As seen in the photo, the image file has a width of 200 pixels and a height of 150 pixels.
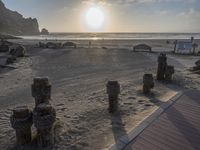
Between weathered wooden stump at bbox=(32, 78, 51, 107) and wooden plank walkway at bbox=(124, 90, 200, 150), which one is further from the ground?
weathered wooden stump at bbox=(32, 78, 51, 107)

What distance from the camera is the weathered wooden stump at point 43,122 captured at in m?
5.24

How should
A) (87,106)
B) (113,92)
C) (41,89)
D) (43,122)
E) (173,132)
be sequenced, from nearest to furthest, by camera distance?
(43,122)
(173,132)
(41,89)
(113,92)
(87,106)

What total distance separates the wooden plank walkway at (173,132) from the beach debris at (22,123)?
2484mm

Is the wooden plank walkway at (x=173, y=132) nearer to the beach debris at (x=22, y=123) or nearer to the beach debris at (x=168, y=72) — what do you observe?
the beach debris at (x=22, y=123)

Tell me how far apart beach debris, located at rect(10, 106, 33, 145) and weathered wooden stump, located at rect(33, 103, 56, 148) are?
33 centimetres

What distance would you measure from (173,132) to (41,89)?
3755 mm

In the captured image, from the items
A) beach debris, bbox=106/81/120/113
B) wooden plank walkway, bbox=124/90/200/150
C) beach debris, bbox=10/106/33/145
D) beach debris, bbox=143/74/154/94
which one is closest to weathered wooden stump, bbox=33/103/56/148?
beach debris, bbox=10/106/33/145

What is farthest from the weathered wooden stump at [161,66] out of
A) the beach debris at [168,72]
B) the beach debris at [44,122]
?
the beach debris at [44,122]

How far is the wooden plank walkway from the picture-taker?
5082 millimetres

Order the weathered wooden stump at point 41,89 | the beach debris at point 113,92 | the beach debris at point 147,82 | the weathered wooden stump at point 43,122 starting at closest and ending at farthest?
the weathered wooden stump at point 43,122 < the weathered wooden stump at point 41,89 < the beach debris at point 113,92 < the beach debris at point 147,82

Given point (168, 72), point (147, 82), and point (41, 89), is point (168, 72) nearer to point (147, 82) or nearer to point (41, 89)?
point (147, 82)

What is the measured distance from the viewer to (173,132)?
571cm

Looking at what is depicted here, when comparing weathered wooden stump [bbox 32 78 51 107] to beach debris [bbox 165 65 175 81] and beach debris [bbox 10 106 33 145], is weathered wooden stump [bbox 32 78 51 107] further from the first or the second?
beach debris [bbox 165 65 175 81]

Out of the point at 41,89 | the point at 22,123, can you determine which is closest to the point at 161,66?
the point at 41,89
